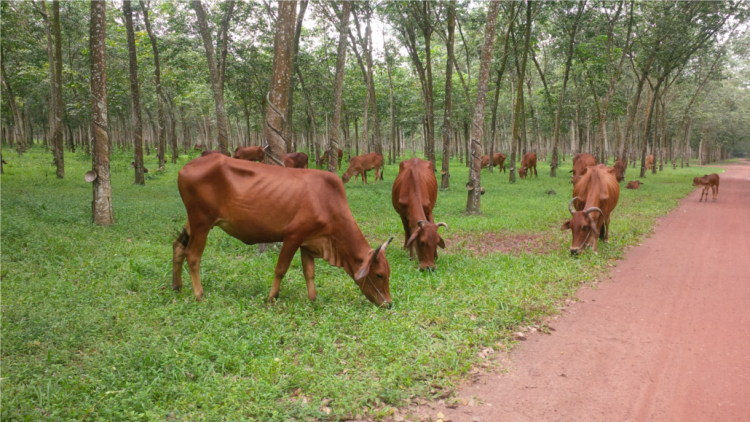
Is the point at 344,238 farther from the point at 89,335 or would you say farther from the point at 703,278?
the point at 703,278

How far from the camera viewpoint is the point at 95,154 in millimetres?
9633

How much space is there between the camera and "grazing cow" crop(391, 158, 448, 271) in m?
7.64

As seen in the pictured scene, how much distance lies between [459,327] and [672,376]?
2317 millimetres

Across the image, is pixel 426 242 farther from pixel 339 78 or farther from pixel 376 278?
pixel 339 78

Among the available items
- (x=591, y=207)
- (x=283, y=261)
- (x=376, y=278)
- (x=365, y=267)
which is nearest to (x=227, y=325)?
(x=283, y=261)

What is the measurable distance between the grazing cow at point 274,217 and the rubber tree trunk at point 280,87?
7.22ft

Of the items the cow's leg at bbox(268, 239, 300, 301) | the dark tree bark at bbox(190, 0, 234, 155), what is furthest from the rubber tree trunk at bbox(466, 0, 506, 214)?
the cow's leg at bbox(268, 239, 300, 301)

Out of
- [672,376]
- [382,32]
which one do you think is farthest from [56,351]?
[382,32]

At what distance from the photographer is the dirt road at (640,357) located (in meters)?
4.07

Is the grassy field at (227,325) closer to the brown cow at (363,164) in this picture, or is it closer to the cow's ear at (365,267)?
the cow's ear at (365,267)

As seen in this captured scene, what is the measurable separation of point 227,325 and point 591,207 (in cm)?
787

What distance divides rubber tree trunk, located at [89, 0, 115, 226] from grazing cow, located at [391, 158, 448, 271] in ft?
21.4

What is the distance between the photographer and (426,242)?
7.61 metres

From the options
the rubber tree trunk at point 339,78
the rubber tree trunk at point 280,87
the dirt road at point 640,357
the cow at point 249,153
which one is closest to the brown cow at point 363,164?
the cow at point 249,153
